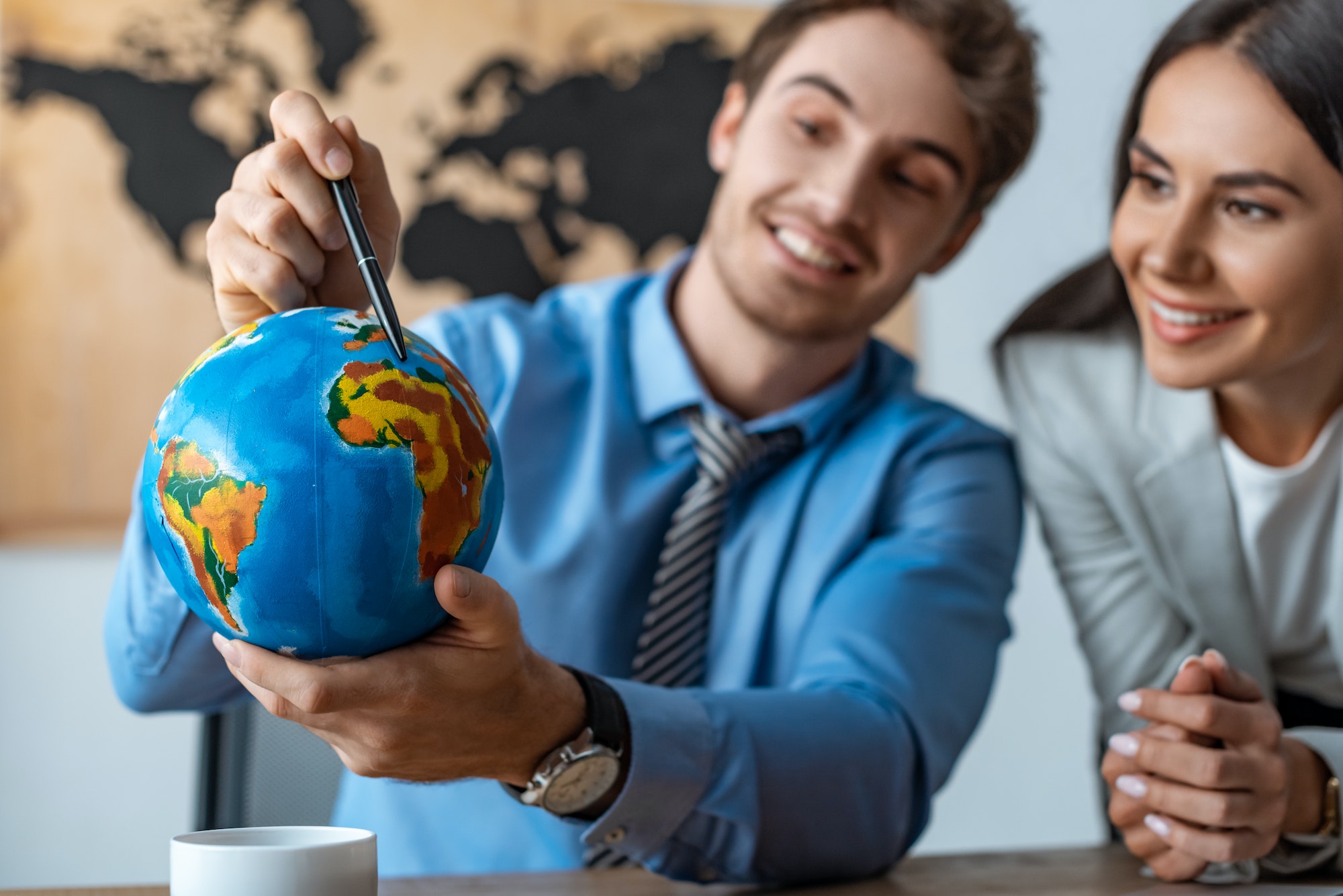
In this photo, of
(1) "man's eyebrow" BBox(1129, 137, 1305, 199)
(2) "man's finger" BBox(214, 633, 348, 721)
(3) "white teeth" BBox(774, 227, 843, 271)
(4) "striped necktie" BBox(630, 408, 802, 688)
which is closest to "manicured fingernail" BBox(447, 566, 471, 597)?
(2) "man's finger" BBox(214, 633, 348, 721)

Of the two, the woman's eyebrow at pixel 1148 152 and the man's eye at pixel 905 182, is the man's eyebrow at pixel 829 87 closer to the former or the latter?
the man's eye at pixel 905 182

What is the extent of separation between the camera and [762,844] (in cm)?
114

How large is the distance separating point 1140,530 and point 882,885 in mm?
718

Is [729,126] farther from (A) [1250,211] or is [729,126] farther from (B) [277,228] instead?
(B) [277,228]

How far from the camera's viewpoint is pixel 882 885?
1206 mm

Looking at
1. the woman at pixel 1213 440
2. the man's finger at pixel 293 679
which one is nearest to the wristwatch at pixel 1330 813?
the woman at pixel 1213 440

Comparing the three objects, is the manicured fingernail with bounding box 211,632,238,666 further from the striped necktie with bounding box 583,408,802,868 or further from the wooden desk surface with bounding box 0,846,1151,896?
the striped necktie with bounding box 583,408,802,868

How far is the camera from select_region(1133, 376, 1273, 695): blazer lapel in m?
1.64

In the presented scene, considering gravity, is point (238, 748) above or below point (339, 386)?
below

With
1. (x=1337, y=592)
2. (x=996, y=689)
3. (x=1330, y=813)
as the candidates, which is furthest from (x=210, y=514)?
(x=996, y=689)

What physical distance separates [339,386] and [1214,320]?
1.24 meters

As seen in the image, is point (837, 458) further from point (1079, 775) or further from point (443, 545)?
point (1079, 775)

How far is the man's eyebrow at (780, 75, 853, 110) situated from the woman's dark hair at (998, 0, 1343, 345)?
0.45 meters

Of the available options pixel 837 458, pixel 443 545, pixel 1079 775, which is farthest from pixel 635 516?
pixel 1079 775
